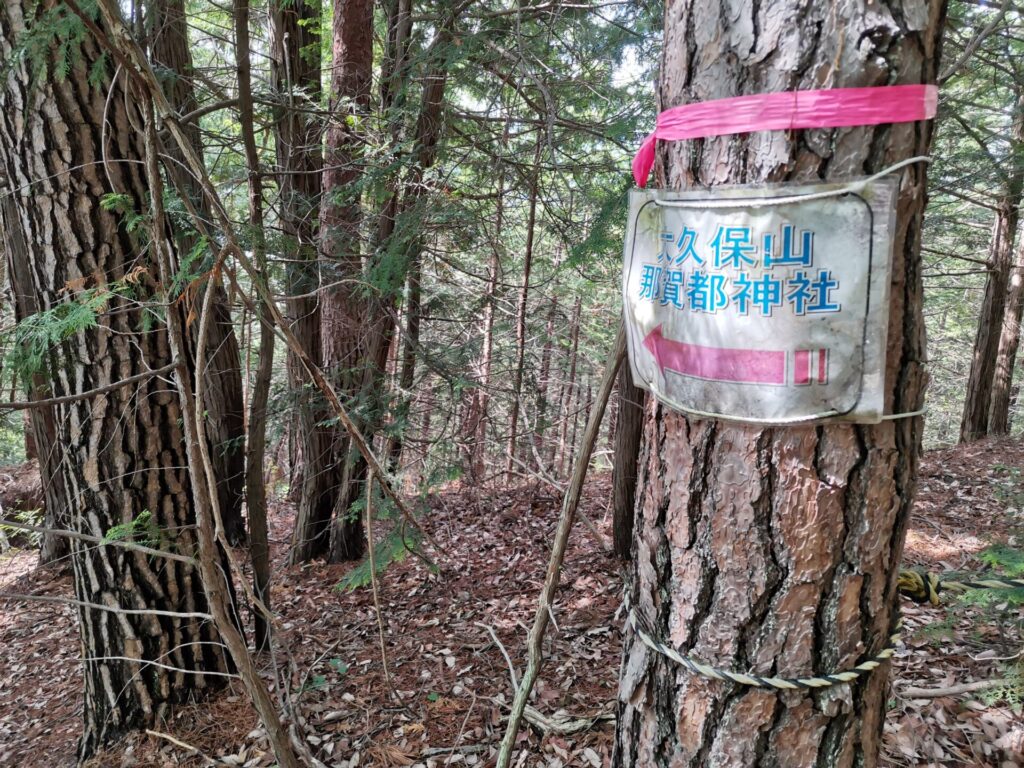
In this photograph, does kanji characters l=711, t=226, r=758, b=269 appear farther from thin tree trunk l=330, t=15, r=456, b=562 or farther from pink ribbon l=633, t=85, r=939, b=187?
thin tree trunk l=330, t=15, r=456, b=562

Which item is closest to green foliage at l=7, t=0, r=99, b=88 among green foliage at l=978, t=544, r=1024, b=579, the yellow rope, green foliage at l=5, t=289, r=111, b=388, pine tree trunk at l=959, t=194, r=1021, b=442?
green foliage at l=5, t=289, r=111, b=388

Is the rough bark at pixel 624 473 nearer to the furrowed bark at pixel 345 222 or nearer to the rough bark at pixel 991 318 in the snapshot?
the furrowed bark at pixel 345 222

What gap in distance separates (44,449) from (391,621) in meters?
3.04

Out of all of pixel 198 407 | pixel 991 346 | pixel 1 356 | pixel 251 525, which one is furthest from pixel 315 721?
pixel 991 346

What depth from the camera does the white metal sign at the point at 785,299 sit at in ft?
3.25

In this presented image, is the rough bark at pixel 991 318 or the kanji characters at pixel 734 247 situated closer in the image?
the kanji characters at pixel 734 247

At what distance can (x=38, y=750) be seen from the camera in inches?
115

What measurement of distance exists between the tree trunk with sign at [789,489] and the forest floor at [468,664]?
1.34m

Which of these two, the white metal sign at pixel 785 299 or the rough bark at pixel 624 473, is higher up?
the white metal sign at pixel 785 299

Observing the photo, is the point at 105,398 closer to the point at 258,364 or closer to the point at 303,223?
the point at 258,364

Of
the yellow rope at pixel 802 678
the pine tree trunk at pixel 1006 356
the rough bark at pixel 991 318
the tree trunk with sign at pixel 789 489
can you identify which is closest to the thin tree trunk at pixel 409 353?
the yellow rope at pixel 802 678

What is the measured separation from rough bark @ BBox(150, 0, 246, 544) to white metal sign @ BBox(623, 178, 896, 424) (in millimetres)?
2966

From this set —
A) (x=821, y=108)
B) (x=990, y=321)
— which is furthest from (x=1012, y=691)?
(x=990, y=321)

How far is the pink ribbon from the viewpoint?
0.97m
